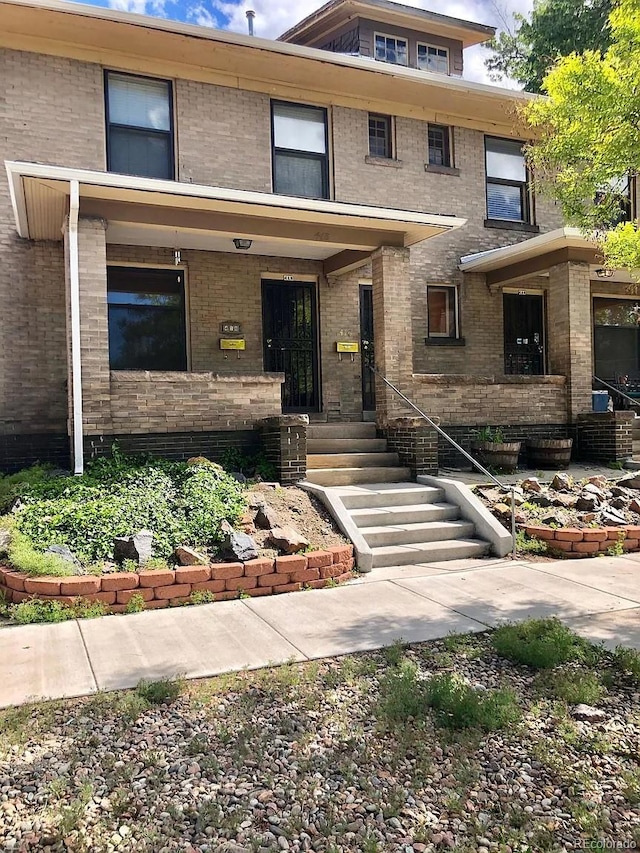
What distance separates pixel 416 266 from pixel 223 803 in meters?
11.2

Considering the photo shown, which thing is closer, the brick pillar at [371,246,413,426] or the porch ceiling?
the porch ceiling

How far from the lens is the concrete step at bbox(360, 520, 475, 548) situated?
728cm

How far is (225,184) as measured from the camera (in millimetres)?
11281

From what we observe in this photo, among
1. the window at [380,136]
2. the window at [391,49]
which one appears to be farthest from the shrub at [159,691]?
the window at [391,49]

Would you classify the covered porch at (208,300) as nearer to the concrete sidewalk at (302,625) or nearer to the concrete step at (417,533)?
the concrete step at (417,533)

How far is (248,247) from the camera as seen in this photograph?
10.7 metres

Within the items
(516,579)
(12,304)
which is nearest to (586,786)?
(516,579)

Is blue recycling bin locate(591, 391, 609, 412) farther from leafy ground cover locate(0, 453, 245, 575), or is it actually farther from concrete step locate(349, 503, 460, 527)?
leafy ground cover locate(0, 453, 245, 575)

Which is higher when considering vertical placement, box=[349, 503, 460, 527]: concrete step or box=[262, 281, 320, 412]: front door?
box=[262, 281, 320, 412]: front door

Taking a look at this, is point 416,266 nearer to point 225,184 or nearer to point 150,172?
point 225,184

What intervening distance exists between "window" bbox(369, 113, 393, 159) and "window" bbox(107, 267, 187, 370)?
4.66 metres

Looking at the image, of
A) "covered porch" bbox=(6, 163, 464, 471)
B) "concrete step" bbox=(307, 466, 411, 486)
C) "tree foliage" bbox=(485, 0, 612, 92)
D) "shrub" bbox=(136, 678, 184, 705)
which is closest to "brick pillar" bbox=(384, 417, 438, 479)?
"concrete step" bbox=(307, 466, 411, 486)

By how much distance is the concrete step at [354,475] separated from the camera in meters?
8.66

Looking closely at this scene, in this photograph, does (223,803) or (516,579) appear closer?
(223,803)
